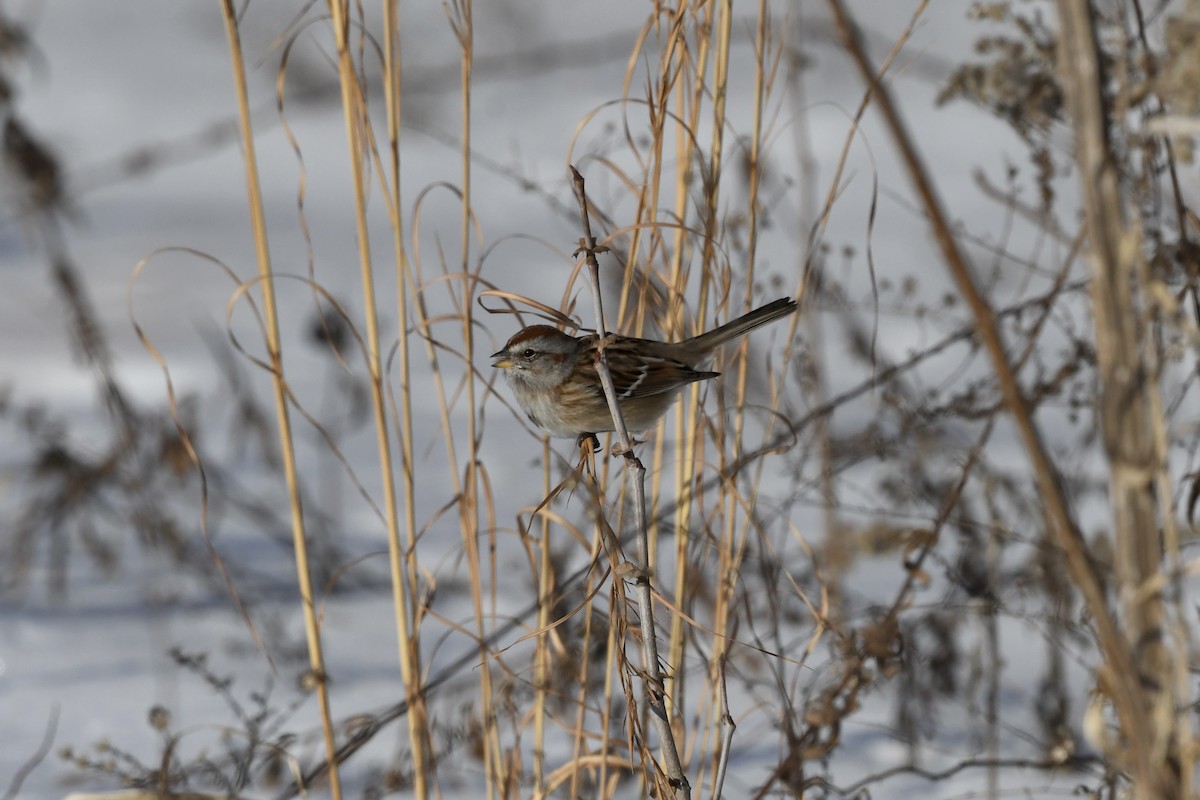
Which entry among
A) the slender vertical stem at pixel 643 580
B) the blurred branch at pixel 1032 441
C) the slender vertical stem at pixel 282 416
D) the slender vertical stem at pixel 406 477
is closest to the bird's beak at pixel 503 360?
the slender vertical stem at pixel 406 477

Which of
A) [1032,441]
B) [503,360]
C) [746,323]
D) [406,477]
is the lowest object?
[1032,441]

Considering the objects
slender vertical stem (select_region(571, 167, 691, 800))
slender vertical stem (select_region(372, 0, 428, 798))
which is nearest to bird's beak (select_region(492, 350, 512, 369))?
slender vertical stem (select_region(372, 0, 428, 798))

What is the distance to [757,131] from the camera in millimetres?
1369

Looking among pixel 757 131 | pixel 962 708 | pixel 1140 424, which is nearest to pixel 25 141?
pixel 757 131

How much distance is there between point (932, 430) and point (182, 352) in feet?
10.2

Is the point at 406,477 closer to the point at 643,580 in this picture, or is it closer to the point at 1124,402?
the point at 643,580

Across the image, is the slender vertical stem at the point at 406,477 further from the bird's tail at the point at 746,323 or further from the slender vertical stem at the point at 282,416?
the bird's tail at the point at 746,323

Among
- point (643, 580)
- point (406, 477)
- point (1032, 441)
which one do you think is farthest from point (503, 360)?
point (1032, 441)

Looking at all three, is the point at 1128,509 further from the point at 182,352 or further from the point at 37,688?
the point at 182,352

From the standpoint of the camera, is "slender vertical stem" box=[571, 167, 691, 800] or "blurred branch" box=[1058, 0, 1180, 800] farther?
"slender vertical stem" box=[571, 167, 691, 800]

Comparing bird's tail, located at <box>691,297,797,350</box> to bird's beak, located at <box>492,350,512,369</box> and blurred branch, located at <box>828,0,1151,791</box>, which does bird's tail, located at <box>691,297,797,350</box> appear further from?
blurred branch, located at <box>828,0,1151,791</box>

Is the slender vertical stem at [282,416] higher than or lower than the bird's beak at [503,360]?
lower

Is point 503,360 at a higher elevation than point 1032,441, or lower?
higher

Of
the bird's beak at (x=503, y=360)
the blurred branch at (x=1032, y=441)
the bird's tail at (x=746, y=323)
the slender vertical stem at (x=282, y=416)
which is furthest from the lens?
the bird's beak at (x=503, y=360)
